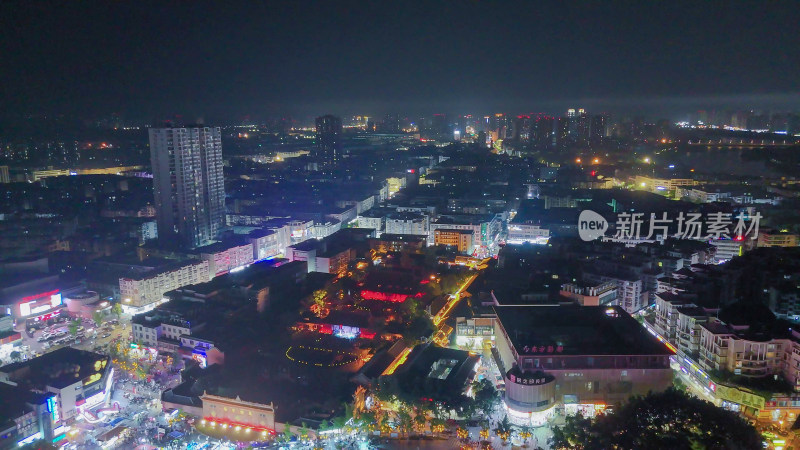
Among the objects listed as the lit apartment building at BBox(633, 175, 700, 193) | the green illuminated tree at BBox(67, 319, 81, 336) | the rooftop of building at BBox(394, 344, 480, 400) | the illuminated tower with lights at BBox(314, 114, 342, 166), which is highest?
the illuminated tower with lights at BBox(314, 114, 342, 166)

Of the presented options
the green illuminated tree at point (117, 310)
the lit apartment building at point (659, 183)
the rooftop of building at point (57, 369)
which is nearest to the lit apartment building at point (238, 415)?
the rooftop of building at point (57, 369)

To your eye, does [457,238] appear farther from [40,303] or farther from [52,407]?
[52,407]

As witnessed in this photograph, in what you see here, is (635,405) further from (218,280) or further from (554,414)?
(218,280)

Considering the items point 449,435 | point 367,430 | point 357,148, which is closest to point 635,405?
point 449,435

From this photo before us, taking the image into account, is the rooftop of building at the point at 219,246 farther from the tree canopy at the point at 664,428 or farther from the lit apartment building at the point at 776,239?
the lit apartment building at the point at 776,239

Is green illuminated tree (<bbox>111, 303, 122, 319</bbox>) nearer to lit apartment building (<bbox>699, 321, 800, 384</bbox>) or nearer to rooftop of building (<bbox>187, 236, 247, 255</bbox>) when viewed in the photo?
rooftop of building (<bbox>187, 236, 247, 255</bbox>)

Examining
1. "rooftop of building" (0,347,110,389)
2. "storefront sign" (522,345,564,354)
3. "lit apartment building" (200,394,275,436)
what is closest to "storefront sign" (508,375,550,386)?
"storefront sign" (522,345,564,354)

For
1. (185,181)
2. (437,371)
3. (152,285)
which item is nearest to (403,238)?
(185,181)
